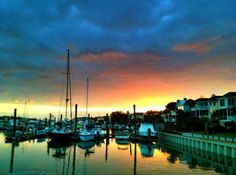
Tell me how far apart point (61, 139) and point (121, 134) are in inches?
827

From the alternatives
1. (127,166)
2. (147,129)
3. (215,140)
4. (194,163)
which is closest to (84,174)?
(127,166)

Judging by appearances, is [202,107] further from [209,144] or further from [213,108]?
[209,144]

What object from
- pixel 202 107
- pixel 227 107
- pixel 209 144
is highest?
pixel 202 107

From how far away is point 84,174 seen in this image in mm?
39281

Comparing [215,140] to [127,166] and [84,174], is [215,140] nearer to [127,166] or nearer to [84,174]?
[127,166]

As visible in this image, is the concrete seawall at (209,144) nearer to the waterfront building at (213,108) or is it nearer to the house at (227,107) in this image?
the house at (227,107)

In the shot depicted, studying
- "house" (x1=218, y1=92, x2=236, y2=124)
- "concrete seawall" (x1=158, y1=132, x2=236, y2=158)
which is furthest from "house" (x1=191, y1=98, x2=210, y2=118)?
"concrete seawall" (x1=158, y1=132, x2=236, y2=158)

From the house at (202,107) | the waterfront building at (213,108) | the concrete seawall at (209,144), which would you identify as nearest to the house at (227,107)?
the waterfront building at (213,108)

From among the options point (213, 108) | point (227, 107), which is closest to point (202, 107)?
point (213, 108)

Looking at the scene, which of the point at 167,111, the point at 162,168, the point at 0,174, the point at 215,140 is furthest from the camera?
the point at 167,111

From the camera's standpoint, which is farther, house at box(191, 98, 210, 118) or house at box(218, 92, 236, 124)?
house at box(191, 98, 210, 118)

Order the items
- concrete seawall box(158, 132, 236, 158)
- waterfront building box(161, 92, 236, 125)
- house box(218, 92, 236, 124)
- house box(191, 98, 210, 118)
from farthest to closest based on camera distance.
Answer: house box(191, 98, 210, 118) → waterfront building box(161, 92, 236, 125) → house box(218, 92, 236, 124) → concrete seawall box(158, 132, 236, 158)

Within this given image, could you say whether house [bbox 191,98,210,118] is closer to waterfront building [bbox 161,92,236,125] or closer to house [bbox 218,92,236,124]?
waterfront building [bbox 161,92,236,125]

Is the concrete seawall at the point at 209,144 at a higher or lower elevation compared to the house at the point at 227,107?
lower
